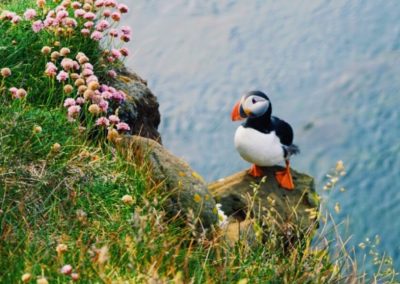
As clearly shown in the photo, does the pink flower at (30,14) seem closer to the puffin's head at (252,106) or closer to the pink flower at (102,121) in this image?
the pink flower at (102,121)

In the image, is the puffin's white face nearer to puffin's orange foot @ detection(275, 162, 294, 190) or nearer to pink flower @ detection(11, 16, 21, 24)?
puffin's orange foot @ detection(275, 162, 294, 190)

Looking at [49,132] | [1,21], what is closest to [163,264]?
[49,132]

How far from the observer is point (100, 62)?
6.41 metres

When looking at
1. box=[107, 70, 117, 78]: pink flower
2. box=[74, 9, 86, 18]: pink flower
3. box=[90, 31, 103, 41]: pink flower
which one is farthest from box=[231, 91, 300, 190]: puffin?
box=[74, 9, 86, 18]: pink flower

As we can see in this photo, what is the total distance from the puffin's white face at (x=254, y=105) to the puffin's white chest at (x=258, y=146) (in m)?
0.17

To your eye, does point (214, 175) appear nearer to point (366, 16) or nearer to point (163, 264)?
point (366, 16)

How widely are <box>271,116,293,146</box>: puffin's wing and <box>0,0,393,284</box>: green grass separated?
2.10 metres

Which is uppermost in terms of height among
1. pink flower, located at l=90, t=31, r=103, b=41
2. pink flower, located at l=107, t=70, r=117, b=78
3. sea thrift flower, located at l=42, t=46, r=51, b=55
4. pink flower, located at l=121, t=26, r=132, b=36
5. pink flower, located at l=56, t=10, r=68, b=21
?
pink flower, located at l=56, t=10, r=68, b=21

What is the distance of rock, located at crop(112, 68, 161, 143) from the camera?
6500 millimetres

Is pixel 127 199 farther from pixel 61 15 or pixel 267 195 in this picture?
pixel 267 195

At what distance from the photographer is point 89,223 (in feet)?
15.0

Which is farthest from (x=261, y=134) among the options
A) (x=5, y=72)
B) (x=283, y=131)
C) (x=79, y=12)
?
(x=5, y=72)

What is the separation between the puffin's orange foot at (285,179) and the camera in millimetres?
7426

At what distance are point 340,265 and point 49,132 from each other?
6.56 feet
